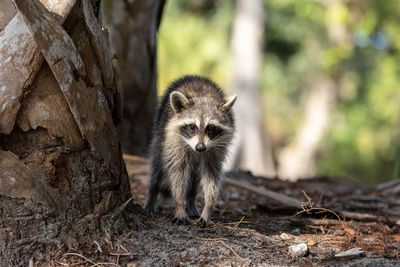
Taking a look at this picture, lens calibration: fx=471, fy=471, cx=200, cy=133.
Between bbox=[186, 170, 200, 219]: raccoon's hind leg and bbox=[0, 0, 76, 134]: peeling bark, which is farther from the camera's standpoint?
bbox=[186, 170, 200, 219]: raccoon's hind leg

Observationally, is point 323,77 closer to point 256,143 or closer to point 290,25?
point 290,25

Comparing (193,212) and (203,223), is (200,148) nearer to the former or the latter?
(203,223)

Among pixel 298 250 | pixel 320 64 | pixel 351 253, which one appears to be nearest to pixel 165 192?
pixel 298 250

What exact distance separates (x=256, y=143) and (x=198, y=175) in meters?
10.1

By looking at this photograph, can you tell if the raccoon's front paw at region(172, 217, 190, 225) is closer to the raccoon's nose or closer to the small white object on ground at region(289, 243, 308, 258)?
the raccoon's nose

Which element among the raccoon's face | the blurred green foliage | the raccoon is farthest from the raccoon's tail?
the blurred green foliage

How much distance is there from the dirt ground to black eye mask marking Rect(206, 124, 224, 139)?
75 centimetres

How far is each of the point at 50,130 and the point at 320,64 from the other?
59.3 ft

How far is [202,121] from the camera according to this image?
4234mm

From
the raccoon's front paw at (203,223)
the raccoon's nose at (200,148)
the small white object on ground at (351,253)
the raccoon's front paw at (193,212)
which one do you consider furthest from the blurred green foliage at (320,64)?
the small white object on ground at (351,253)

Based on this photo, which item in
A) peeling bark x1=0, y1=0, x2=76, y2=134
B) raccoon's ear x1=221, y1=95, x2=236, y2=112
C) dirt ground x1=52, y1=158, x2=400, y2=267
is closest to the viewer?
peeling bark x1=0, y1=0, x2=76, y2=134

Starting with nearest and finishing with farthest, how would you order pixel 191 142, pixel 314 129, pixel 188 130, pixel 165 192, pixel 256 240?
pixel 256 240 → pixel 191 142 → pixel 188 130 → pixel 165 192 → pixel 314 129

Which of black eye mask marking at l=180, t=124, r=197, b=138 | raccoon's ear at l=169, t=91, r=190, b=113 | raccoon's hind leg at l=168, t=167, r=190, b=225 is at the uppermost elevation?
raccoon's ear at l=169, t=91, r=190, b=113

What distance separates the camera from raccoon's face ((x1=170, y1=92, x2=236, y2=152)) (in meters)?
4.18
